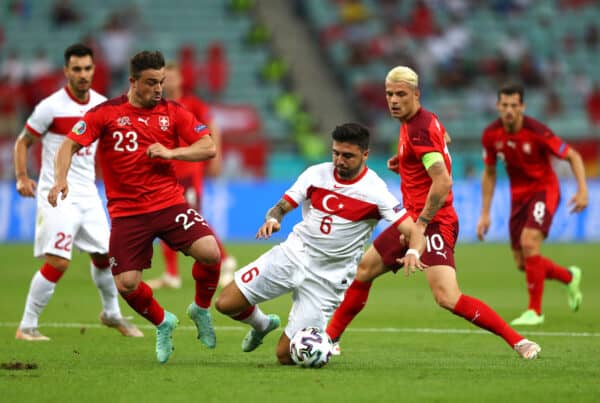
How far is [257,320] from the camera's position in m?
8.70

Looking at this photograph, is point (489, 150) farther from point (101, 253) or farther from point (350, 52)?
point (350, 52)

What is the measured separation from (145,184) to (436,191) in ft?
7.32

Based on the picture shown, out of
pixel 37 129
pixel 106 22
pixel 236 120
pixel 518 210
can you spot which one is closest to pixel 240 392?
pixel 37 129

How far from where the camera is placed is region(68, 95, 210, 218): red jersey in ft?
28.4

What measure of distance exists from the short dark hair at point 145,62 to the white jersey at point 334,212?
1377 mm

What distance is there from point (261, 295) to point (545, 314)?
490 centimetres

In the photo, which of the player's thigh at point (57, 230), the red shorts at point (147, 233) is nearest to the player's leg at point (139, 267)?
the red shorts at point (147, 233)

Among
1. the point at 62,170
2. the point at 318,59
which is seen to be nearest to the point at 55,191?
the point at 62,170

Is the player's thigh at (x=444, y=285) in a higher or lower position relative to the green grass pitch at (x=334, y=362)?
higher

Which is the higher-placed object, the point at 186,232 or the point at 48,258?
the point at 186,232

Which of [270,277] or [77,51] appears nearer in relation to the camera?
[270,277]

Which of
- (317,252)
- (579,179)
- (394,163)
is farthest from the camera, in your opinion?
(579,179)

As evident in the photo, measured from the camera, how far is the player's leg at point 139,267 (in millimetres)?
8484

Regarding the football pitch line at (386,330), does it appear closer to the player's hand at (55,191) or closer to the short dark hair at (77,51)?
the short dark hair at (77,51)
